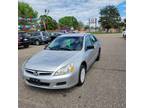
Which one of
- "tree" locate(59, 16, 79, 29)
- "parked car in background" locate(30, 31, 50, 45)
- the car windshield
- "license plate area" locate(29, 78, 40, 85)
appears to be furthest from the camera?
"tree" locate(59, 16, 79, 29)

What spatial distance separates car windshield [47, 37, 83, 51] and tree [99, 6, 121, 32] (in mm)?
70181

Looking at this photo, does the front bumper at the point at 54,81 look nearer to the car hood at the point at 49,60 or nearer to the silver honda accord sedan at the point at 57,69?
the silver honda accord sedan at the point at 57,69

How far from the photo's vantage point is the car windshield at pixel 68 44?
498cm

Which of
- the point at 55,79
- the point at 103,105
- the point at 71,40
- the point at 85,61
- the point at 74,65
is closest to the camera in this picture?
the point at 103,105

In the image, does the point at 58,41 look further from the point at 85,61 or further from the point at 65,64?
the point at 65,64

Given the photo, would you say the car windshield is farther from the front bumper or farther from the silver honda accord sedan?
the front bumper

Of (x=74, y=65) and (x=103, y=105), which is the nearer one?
(x=103, y=105)

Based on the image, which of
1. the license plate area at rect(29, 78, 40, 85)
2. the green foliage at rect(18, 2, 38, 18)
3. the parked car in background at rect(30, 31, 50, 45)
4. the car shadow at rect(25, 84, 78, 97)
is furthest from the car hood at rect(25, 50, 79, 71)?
the green foliage at rect(18, 2, 38, 18)

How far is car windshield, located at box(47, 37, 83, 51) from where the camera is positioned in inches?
196

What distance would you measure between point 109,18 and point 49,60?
240 feet

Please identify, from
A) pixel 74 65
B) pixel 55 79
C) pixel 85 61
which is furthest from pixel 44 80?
pixel 85 61

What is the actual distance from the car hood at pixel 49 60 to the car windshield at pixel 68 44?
34 centimetres
